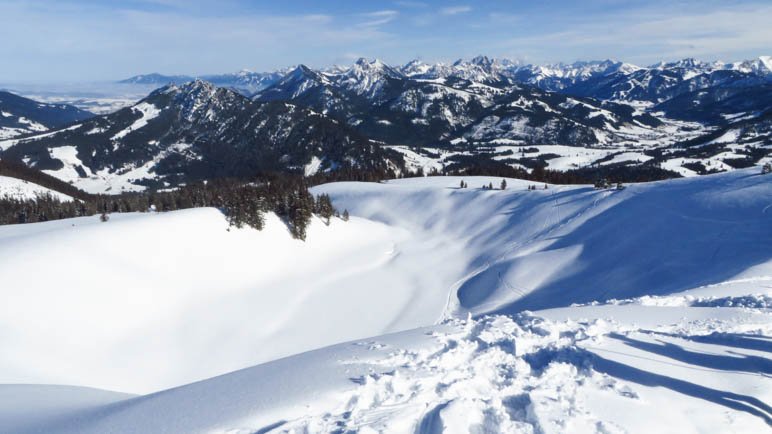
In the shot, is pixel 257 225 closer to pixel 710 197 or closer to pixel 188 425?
pixel 188 425

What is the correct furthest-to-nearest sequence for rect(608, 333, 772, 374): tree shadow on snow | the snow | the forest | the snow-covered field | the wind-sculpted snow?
the snow
the forest
the wind-sculpted snow
rect(608, 333, 772, 374): tree shadow on snow
the snow-covered field

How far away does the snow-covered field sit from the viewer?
8.20 metres

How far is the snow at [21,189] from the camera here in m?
117

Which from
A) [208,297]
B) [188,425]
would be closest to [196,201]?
[208,297]

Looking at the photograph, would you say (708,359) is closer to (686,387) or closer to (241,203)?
(686,387)

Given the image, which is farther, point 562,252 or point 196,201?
point 196,201

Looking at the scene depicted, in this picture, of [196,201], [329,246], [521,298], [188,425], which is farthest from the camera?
[196,201]

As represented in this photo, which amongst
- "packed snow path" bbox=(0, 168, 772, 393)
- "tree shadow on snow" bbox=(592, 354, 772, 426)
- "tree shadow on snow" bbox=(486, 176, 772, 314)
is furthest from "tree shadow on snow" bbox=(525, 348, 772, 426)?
"packed snow path" bbox=(0, 168, 772, 393)

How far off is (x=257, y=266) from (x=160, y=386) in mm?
19353

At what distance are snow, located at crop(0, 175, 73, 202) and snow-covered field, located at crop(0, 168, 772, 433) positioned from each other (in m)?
96.3

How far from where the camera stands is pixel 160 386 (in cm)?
2162

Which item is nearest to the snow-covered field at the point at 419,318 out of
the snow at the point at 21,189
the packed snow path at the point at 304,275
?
the packed snow path at the point at 304,275

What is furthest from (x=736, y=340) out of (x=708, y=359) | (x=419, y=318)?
(x=419, y=318)

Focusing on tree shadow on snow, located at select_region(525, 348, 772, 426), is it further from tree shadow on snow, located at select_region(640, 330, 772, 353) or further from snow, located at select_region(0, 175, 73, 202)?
snow, located at select_region(0, 175, 73, 202)
